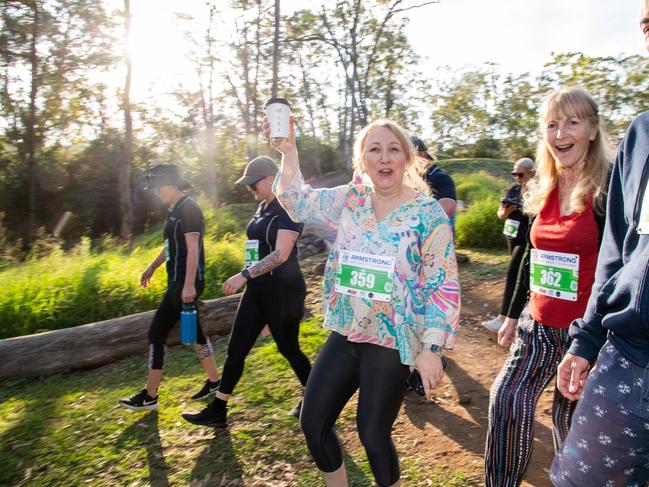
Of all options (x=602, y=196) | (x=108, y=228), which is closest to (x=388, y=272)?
(x=602, y=196)

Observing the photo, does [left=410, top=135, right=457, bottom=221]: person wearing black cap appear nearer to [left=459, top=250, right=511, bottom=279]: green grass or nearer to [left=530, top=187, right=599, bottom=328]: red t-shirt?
[left=530, top=187, right=599, bottom=328]: red t-shirt

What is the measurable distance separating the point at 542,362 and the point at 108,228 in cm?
2264

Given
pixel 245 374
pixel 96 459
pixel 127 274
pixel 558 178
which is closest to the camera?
pixel 558 178

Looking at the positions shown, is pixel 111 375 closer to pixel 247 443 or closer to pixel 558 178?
pixel 247 443

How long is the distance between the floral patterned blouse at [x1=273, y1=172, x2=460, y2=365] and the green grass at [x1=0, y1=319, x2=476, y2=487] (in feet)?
4.66

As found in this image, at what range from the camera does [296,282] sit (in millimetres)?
3760

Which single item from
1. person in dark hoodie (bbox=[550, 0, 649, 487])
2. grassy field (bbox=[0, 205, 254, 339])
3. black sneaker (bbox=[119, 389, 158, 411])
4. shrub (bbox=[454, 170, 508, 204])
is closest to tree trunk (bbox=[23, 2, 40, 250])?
grassy field (bbox=[0, 205, 254, 339])

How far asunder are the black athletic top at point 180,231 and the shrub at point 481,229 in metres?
8.63

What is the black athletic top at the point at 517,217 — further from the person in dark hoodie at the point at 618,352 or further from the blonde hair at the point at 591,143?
the person in dark hoodie at the point at 618,352

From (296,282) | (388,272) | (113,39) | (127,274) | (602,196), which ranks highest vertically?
(113,39)

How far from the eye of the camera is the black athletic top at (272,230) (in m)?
3.63

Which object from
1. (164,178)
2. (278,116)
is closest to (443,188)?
(164,178)

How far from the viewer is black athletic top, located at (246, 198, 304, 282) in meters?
3.63

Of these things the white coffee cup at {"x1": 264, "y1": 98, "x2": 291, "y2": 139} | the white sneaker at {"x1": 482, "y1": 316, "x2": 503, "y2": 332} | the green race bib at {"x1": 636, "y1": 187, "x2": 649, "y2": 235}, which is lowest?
the white sneaker at {"x1": 482, "y1": 316, "x2": 503, "y2": 332}
